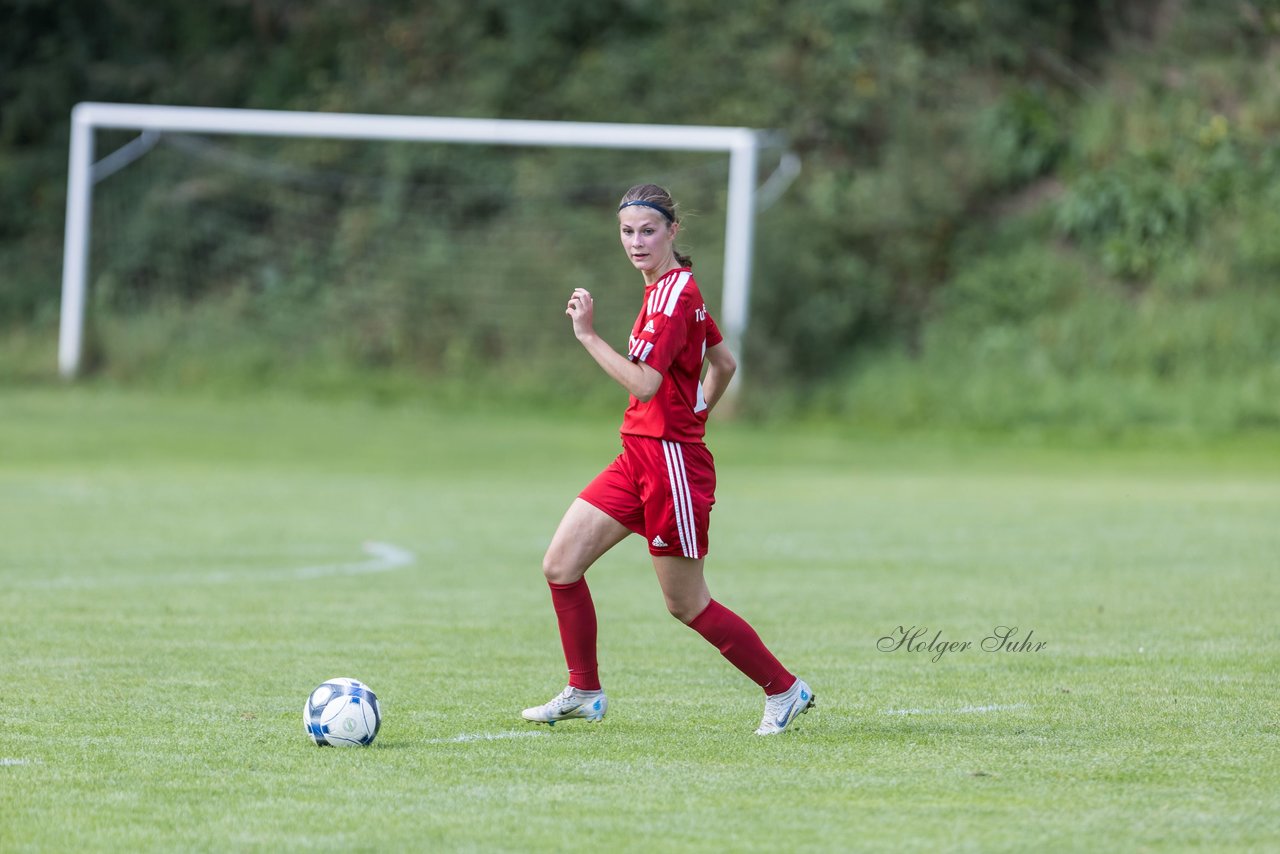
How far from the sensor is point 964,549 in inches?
519

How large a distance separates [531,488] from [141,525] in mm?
4960

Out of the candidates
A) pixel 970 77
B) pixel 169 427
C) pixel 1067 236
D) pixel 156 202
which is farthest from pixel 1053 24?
pixel 169 427

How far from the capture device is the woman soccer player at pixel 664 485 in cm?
629

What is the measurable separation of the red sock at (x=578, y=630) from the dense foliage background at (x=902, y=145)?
19.8 m

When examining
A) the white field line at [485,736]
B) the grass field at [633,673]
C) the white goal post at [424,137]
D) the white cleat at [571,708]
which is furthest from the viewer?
the white goal post at [424,137]

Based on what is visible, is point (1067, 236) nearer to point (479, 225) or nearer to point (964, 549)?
point (479, 225)

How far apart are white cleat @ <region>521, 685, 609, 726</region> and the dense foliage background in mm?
19883

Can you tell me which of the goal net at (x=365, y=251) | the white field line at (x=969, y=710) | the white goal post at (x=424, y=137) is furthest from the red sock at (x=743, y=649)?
the goal net at (x=365, y=251)

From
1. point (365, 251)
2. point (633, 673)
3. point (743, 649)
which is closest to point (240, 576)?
point (633, 673)

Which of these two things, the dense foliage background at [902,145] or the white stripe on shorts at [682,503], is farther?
the dense foliage background at [902,145]

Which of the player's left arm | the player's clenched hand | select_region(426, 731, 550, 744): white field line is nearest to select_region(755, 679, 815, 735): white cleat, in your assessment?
select_region(426, 731, 550, 744): white field line

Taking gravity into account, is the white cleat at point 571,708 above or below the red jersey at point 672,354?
below

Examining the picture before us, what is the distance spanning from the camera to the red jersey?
20.3 ft
